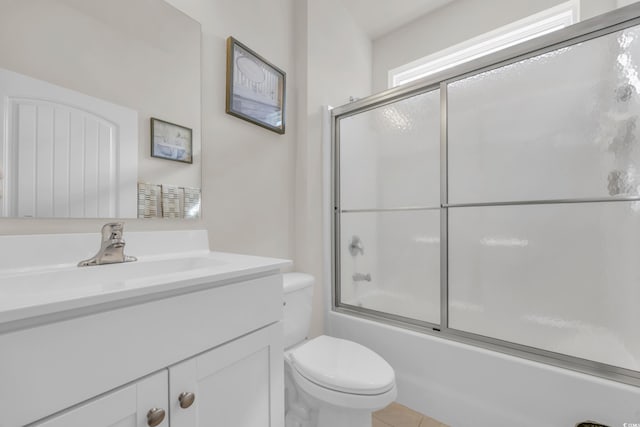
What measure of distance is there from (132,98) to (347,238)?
4.50 feet

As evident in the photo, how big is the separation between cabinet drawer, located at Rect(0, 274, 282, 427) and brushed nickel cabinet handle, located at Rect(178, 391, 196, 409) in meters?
0.08

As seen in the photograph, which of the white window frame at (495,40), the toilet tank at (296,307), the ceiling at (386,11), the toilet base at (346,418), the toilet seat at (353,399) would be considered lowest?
the toilet base at (346,418)

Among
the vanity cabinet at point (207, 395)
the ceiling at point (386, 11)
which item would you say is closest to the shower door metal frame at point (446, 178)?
the ceiling at point (386, 11)

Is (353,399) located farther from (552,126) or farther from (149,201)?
(552,126)

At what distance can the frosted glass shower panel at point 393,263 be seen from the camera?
1.64m

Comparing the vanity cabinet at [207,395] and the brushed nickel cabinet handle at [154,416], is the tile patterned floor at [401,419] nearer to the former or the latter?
the vanity cabinet at [207,395]

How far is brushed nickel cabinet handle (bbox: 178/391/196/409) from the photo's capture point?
0.62m

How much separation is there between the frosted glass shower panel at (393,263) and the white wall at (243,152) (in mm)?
477

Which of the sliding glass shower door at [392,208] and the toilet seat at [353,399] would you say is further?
the sliding glass shower door at [392,208]

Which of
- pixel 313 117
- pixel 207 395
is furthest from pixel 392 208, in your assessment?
pixel 207 395

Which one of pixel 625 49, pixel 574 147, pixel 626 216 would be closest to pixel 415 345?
pixel 626 216

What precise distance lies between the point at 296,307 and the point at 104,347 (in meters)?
0.92

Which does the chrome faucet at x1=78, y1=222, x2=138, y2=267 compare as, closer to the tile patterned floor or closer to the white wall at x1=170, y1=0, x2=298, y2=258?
the white wall at x1=170, y1=0, x2=298, y2=258

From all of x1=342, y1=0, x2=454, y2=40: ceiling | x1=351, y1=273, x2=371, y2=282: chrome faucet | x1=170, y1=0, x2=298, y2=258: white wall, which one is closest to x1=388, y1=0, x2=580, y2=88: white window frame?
x1=342, y1=0, x2=454, y2=40: ceiling
